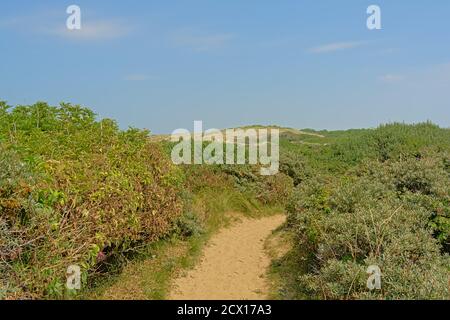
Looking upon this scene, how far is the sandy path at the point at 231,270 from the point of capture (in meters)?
8.45

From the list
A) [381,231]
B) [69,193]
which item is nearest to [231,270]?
[381,231]

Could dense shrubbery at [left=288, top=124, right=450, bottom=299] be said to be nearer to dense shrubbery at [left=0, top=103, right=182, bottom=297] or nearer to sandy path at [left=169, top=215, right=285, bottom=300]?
sandy path at [left=169, top=215, right=285, bottom=300]

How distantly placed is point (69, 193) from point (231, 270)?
14.1 ft

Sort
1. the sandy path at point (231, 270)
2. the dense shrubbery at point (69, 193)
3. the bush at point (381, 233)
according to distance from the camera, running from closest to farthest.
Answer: the dense shrubbery at point (69, 193), the bush at point (381, 233), the sandy path at point (231, 270)

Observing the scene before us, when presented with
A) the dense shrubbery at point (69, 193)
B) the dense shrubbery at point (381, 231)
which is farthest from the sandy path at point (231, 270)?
the dense shrubbery at point (69, 193)

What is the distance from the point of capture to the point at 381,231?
7543 mm

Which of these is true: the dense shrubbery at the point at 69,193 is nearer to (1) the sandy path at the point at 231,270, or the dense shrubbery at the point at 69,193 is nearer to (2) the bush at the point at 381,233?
(1) the sandy path at the point at 231,270

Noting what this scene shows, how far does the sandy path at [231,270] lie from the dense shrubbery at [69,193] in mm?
1279

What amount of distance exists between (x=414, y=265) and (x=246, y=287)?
3.29 meters

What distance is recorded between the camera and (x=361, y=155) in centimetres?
1958

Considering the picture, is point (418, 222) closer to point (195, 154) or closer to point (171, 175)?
point (171, 175)

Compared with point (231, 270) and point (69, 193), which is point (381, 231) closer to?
point (231, 270)
